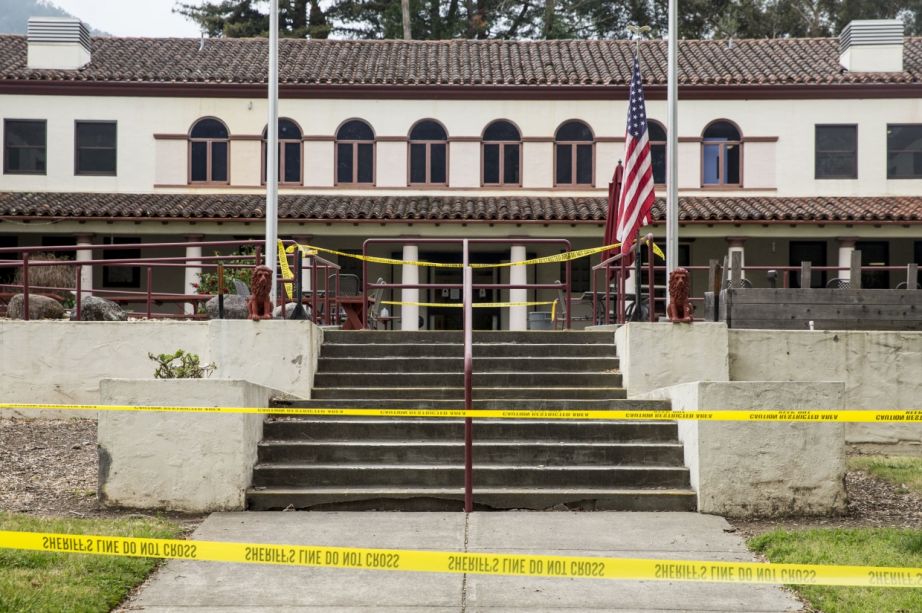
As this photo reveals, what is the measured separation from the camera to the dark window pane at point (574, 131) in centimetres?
2886

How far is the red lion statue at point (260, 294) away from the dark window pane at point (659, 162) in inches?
709

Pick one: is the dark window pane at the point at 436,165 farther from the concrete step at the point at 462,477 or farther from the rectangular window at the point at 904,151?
the concrete step at the point at 462,477

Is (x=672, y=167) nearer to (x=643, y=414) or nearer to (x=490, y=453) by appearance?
(x=490, y=453)

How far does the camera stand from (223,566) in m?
7.91

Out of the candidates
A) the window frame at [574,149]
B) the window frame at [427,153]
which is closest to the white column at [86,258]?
the window frame at [427,153]

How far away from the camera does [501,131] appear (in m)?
29.0

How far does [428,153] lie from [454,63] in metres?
3.04

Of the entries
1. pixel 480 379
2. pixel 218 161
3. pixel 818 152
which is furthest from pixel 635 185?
pixel 218 161

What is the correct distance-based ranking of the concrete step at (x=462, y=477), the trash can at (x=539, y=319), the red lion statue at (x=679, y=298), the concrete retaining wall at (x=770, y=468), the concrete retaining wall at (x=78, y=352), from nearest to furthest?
the concrete retaining wall at (x=770, y=468), the concrete step at (x=462, y=477), the red lion statue at (x=679, y=298), the concrete retaining wall at (x=78, y=352), the trash can at (x=539, y=319)

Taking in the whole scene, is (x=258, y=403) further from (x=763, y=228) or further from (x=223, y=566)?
(x=763, y=228)

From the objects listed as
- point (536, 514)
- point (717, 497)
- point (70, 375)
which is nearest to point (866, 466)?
point (717, 497)

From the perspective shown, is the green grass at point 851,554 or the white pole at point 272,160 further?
the white pole at point 272,160

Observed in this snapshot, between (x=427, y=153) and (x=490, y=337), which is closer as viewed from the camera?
(x=490, y=337)

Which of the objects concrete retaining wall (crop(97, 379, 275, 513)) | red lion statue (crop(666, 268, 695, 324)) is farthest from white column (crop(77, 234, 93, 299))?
red lion statue (crop(666, 268, 695, 324))
